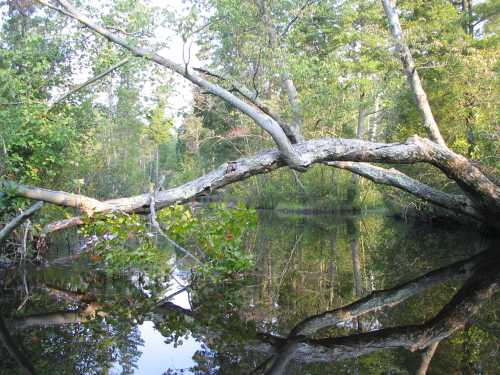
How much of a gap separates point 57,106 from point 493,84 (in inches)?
424

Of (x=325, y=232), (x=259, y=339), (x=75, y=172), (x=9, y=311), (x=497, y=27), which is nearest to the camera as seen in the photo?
(x=259, y=339)

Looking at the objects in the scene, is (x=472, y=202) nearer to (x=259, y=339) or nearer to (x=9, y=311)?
(x=259, y=339)

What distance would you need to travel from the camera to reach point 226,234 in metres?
6.55

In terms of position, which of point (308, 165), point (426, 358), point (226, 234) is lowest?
point (426, 358)

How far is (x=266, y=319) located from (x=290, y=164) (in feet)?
10.4

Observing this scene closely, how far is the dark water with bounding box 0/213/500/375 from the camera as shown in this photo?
3629 mm

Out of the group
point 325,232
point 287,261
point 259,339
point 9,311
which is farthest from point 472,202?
point 9,311

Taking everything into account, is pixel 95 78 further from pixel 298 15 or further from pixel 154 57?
pixel 298 15

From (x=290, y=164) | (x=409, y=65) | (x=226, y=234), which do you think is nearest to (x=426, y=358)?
(x=226, y=234)

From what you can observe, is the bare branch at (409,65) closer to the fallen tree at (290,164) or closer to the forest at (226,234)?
the forest at (226,234)

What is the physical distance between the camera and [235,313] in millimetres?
5027

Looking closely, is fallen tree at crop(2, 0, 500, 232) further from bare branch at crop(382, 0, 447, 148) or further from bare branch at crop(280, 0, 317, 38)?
bare branch at crop(280, 0, 317, 38)

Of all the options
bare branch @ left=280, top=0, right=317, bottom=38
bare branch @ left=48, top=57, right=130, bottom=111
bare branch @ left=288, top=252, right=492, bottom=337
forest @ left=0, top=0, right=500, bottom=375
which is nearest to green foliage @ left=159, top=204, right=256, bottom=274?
forest @ left=0, top=0, right=500, bottom=375

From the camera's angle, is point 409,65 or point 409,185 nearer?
point 409,185
